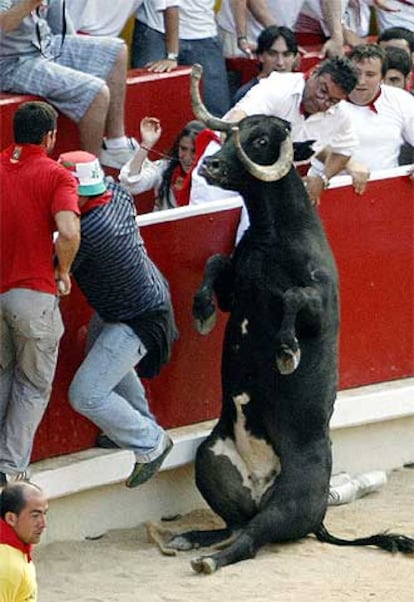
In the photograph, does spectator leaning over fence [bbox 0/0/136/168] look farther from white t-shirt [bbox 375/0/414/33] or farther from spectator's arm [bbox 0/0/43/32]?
white t-shirt [bbox 375/0/414/33]

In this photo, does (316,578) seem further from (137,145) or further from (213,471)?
(137,145)

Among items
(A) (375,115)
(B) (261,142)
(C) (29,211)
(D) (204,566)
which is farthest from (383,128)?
(C) (29,211)

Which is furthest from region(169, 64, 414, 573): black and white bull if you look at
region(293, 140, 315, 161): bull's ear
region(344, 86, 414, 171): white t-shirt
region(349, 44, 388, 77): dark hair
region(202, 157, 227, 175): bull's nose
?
region(349, 44, 388, 77): dark hair

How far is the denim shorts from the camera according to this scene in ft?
35.5

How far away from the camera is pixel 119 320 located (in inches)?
394

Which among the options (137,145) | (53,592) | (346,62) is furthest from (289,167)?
(53,592)

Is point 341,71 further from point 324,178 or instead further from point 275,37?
point 275,37

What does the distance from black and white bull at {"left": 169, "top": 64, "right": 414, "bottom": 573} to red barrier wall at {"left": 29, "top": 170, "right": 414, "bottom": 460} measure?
38 centimetres

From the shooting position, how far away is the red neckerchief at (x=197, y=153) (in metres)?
10.9

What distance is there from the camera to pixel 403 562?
10.3 m

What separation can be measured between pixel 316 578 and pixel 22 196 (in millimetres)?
2186

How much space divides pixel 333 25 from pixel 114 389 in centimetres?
375

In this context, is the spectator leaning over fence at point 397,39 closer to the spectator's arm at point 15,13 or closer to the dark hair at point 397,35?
the dark hair at point 397,35

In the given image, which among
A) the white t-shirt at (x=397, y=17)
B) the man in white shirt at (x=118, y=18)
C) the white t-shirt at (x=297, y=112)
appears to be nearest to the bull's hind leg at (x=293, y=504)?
the white t-shirt at (x=297, y=112)
